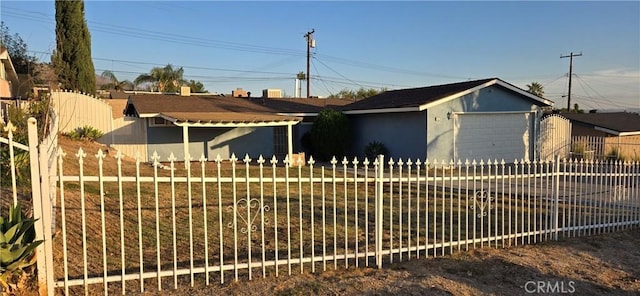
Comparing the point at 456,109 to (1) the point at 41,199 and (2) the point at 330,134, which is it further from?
(1) the point at 41,199

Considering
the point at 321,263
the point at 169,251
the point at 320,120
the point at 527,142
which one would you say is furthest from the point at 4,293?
the point at 527,142

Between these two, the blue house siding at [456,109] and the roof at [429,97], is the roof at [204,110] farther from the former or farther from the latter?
the blue house siding at [456,109]

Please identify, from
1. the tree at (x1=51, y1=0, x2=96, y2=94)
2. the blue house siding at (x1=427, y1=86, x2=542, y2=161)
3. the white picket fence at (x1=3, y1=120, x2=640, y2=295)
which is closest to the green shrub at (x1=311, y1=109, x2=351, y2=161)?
the blue house siding at (x1=427, y1=86, x2=542, y2=161)

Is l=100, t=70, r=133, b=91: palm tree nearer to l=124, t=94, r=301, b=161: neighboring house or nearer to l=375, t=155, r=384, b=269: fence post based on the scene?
→ l=124, t=94, r=301, b=161: neighboring house

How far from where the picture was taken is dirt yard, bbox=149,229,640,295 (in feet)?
14.5

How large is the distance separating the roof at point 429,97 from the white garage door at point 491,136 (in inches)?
40.1

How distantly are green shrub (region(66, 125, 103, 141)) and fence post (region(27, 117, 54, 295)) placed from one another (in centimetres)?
1439

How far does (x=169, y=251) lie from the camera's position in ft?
18.2

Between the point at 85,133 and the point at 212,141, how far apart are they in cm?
543

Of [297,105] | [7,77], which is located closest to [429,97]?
[297,105]

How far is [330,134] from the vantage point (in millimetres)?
20578

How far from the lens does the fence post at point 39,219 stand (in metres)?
3.79

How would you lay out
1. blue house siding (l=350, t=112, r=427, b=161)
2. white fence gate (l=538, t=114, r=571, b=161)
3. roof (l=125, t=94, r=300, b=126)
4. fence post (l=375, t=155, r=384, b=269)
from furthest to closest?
white fence gate (l=538, t=114, r=571, b=161)
roof (l=125, t=94, r=300, b=126)
blue house siding (l=350, t=112, r=427, b=161)
fence post (l=375, t=155, r=384, b=269)

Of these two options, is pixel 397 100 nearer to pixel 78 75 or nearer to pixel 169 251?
pixel 169 251
